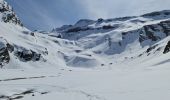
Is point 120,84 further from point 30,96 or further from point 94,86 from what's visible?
point 30,96

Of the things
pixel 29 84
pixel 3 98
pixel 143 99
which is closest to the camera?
pixel 143 99

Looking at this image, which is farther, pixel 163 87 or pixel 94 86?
pixel 94 86

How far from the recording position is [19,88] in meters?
29.7

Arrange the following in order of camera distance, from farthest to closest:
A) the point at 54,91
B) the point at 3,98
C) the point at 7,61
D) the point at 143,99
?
the point at 7,61
the point at 54,91
the point at 3,98
the point at 143,99

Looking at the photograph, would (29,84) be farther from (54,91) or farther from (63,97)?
(63,97)

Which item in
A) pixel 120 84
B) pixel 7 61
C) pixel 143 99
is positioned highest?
pixel 7 61

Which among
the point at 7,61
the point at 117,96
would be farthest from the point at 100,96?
the point at 7,61

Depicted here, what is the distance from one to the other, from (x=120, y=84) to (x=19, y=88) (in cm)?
883

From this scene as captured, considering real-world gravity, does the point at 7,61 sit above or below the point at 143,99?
above

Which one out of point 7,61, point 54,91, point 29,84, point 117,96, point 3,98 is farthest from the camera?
point 7,61

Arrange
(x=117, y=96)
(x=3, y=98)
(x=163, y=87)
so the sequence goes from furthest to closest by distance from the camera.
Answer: (x=3, y=98), (x=163, y=87), (x=117, y=96)

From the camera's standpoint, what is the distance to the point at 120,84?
94.0ft

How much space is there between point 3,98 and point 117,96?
30.4ft

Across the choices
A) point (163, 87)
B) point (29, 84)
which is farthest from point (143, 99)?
point (29, 84)
